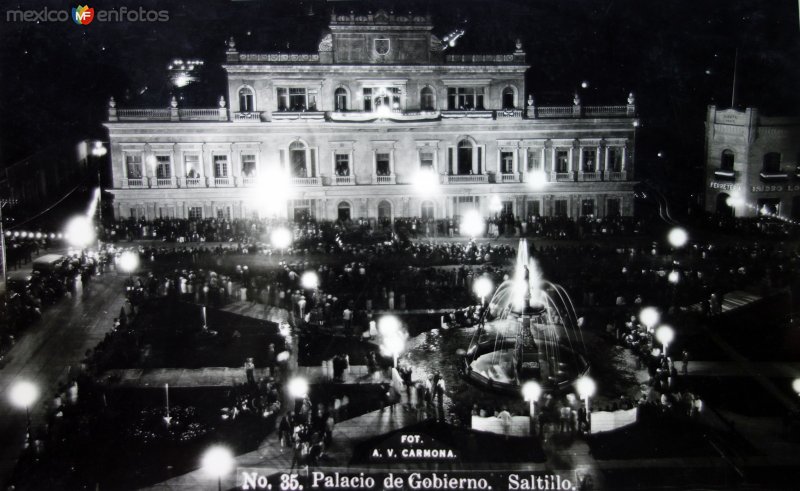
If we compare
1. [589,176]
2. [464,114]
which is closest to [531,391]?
[464,114]

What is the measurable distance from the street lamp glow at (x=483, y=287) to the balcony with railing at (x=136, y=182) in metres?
21.1

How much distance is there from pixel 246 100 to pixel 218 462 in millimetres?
30238

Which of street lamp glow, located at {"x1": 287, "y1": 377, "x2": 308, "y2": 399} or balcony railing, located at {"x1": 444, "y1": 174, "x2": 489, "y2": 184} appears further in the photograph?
balcony railing, located at {"x1": 444, "y1": 174, "x2": 489, "y2": 184}

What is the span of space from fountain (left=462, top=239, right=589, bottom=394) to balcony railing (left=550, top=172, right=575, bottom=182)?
14478 mm

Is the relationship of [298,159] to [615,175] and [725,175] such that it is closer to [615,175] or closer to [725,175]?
[615,175]

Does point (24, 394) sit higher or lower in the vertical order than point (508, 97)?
lower

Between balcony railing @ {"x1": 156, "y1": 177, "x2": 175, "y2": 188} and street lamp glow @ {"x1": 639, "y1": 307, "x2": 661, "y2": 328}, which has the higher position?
balcony railing @ {"x1": 156, "y1": 177, "x2": 175, "y2": 188}

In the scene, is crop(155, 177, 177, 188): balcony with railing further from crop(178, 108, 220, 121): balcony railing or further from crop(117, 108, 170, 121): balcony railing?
crop(178, 108, 220, 121): balcony railing

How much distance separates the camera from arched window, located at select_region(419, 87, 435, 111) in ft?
148

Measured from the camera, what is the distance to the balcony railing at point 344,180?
4444cm

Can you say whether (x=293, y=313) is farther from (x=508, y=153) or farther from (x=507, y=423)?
(x=508, y=153)

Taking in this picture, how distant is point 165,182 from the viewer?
143 feet

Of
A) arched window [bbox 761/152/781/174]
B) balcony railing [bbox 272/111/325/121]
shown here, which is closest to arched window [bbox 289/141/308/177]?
balcony railing [bbox 272/111/325/121]

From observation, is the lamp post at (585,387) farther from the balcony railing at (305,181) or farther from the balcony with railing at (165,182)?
the balcony with railing at (165,182)
